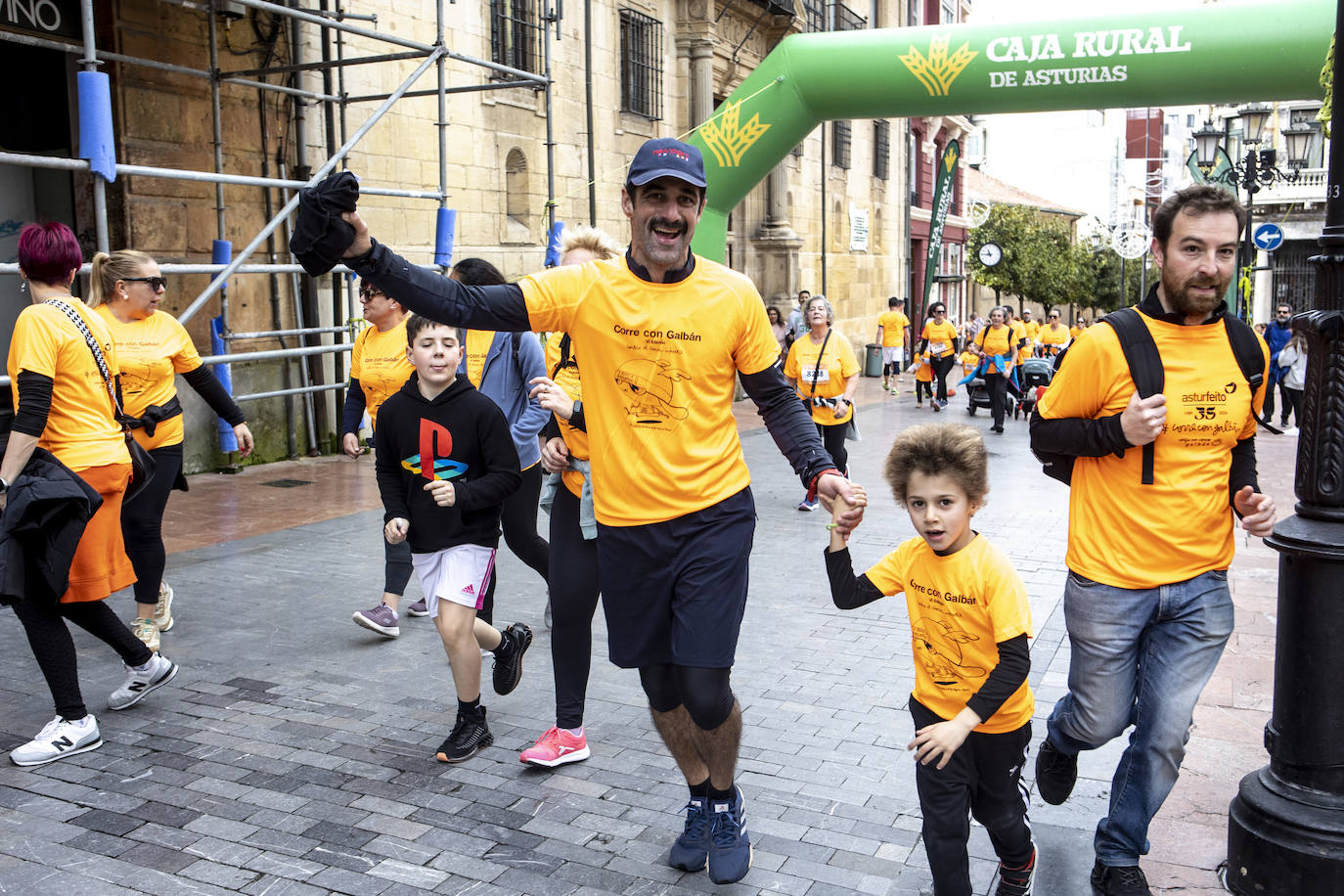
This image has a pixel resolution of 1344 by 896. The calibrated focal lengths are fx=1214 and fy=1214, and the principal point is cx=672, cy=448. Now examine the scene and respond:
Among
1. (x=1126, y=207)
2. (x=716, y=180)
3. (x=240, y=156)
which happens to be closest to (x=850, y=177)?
(x=716, y=180)

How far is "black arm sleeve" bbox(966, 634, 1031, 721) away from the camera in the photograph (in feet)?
9.38

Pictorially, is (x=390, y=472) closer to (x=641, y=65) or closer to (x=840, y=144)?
(x=641, y=65)

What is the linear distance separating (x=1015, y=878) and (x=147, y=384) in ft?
14.8

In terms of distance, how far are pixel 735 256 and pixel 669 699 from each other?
2039 centimetres

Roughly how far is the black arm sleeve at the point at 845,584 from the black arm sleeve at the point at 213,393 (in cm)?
380

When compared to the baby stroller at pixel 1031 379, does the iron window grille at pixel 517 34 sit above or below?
above

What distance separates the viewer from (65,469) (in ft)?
14.6

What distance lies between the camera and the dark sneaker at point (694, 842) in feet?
11.6

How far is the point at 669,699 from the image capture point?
3543 millimetres

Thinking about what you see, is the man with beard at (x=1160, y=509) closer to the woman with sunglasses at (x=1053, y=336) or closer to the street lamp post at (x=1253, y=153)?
the street lamp post at (x=1253, y=153)

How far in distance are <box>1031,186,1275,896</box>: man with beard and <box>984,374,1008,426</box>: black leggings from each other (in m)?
13.1

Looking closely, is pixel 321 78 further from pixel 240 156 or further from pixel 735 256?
pixel 735 256

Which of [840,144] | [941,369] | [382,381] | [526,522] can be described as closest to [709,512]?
[526,522]

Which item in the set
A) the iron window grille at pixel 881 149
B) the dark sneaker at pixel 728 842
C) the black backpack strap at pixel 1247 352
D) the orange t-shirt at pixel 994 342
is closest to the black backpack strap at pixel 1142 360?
the black backpack strap at pixel 1247 352
